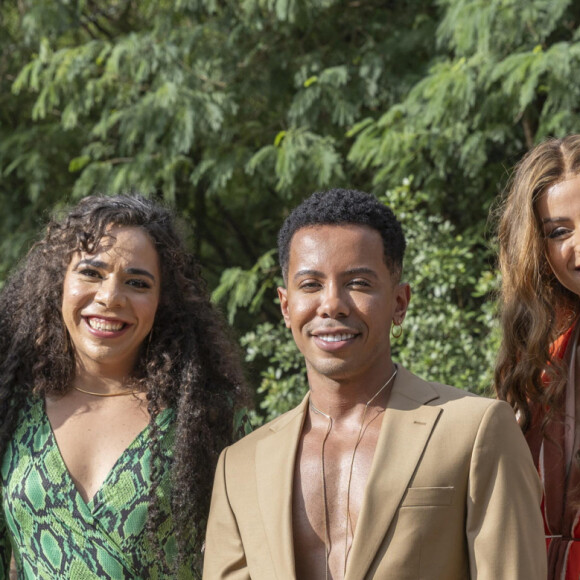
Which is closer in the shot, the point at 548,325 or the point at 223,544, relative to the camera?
the point at 223,544

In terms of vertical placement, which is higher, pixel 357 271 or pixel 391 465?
pixel 357 271

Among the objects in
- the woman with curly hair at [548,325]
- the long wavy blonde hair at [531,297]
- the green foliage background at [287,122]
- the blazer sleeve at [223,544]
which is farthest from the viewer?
the green foliage background at [287,122]

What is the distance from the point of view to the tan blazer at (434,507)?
263 cm

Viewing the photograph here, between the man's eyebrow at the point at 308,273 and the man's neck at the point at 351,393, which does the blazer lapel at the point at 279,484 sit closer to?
the man's neck at the point at 351,393

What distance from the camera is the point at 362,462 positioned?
2.89 m

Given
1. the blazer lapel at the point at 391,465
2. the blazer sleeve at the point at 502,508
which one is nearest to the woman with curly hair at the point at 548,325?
the blazer sleeve at the point at 502,508

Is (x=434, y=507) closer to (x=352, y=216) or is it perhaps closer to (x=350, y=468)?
(x=350, y=468)

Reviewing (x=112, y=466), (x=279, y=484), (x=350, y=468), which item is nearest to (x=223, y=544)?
(x=279, y=484)

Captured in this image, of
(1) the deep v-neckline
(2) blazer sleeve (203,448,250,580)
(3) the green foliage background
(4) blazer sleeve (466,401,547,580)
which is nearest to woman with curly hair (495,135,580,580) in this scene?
(4) blazer sleeve (466,401,547,580)

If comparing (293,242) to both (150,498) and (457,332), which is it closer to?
(150,498)

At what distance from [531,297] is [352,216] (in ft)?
2.75

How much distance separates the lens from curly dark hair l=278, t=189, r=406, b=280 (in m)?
3.00

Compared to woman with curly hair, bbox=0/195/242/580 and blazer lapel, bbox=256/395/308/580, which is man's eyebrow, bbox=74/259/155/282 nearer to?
woman with curly hair, bbox=0/195/242/580

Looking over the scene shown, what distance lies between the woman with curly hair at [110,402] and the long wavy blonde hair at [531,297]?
1.09 meters
